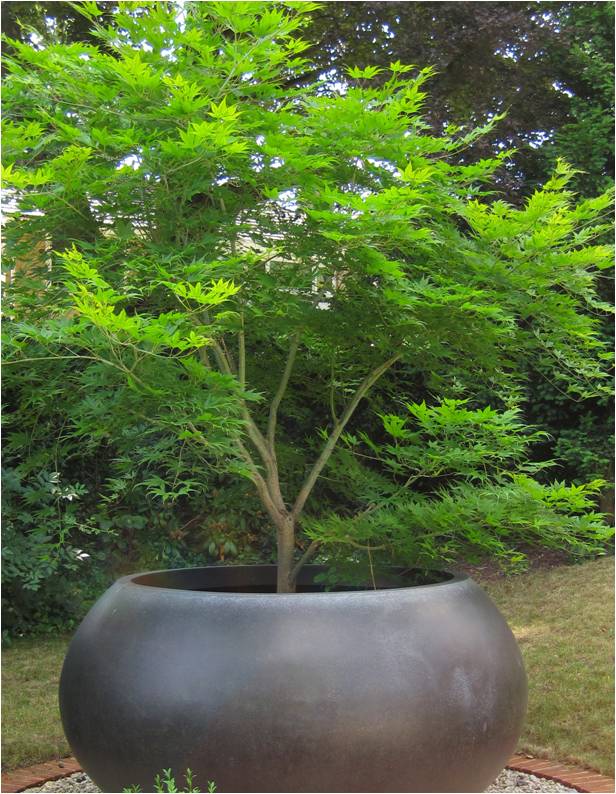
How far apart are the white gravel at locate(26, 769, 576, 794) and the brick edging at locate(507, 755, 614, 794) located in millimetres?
61

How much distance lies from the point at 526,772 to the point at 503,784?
13.2 inches

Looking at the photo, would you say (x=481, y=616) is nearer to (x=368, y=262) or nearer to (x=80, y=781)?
(x=368, y=262)

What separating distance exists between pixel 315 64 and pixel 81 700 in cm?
794

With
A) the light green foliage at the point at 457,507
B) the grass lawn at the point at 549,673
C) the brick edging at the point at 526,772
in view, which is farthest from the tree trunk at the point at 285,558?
the grass lawn at the point at 549,673

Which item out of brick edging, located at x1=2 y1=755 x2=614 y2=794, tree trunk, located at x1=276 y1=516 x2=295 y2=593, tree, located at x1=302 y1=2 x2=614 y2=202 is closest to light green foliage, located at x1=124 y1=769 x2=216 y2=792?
tree trunk, located at x1=276 y1=516 x2=295 y2=593

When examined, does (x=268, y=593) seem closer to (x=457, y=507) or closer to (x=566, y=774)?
(x=457, y=507)

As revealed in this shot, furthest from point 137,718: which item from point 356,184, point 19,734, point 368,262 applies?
point 19,734

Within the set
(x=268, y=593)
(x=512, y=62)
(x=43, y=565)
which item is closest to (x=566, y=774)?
(x=268, y=593)

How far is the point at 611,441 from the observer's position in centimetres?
921

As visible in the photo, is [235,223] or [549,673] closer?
[235,223]

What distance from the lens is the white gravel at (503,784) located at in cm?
428

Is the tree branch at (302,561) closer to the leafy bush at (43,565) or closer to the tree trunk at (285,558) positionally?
the tree trunk at (285,558)

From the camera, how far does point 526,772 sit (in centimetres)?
460

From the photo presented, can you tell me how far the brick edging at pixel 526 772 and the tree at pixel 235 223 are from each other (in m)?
1.49
